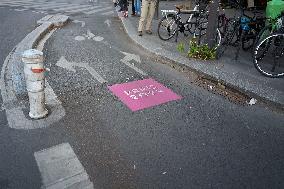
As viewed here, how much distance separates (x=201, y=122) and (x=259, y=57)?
135 inches

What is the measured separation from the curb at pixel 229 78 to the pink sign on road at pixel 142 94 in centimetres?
125

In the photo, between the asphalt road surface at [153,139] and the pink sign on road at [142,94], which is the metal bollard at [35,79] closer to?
the asphalt road surface at [153,139]

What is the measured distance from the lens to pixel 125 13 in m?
14.1

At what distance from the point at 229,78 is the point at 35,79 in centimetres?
421

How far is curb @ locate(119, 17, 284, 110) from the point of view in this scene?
570cm

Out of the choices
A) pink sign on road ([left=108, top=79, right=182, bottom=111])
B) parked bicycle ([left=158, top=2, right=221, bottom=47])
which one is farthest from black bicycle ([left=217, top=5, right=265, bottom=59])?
pink sign on road ([left=108, top=79, right=182, bottom=111])

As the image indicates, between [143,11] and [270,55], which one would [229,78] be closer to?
[270,55]

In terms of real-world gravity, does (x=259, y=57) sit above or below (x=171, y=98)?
above

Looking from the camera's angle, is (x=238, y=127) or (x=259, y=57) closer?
(x=238, y=127)

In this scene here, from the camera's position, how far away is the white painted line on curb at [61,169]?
3.55 m

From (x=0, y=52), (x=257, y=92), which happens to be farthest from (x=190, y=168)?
(x=0, y=52)

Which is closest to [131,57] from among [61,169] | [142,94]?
[142,94]

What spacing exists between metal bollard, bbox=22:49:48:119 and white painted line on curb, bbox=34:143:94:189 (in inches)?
37.1

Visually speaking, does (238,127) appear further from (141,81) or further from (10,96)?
(10,96)
